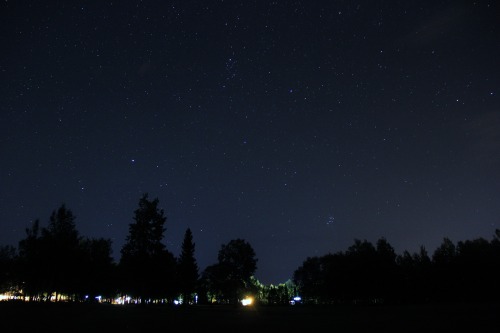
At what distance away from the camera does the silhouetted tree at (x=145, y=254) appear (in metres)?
51.9

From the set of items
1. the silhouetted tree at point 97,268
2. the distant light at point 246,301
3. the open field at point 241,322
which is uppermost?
the silhouetted tree at point 97,268

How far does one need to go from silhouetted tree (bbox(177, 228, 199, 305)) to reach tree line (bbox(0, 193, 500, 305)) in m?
0.23

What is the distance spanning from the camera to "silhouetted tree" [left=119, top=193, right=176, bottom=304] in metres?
51.9

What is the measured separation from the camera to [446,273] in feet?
249

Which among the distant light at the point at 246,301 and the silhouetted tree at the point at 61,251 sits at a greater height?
the silhouetted tree at the point at 61,251

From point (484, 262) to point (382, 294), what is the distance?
22316 millimetres

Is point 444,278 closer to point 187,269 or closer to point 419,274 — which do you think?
point 419,274

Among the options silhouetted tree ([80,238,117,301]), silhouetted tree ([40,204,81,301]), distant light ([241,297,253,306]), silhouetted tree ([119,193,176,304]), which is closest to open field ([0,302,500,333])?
silhouetted tree ([119,193,176,304])

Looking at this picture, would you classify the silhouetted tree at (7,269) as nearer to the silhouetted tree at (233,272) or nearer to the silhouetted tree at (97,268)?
the silhouetted tree at (97,268)

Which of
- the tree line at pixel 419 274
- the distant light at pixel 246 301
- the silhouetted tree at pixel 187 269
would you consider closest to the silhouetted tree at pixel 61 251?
the silhouetted tree at pixel 187 269

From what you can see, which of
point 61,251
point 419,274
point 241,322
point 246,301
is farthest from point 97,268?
point 419,274

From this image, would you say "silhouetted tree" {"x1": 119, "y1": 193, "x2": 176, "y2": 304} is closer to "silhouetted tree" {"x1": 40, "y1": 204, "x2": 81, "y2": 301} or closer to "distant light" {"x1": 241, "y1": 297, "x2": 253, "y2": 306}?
"silhouetted tree" {"x1": 40, "y1": 204, "x2": 81, "y2": 301}

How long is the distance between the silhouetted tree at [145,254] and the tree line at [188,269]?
14cm

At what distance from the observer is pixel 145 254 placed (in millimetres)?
53188
